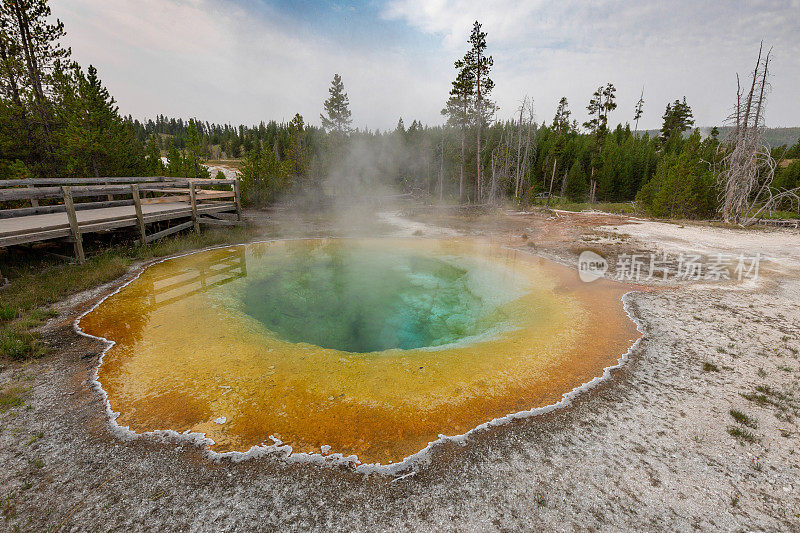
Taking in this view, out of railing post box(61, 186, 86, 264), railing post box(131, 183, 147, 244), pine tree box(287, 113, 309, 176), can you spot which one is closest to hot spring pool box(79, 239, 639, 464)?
railing post box(61, 186, 86, 264)

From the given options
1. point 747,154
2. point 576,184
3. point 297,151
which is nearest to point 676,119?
point 576,184

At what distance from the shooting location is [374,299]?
8359mm

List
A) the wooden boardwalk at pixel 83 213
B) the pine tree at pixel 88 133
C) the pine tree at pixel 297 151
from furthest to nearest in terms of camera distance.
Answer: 1. the pine tree at pixel 297 151
2. the pine tree at pixel 88 133
3. the wooden boardwalk at pixel 83 213

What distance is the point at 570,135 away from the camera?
43844mm

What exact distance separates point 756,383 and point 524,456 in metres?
3.95

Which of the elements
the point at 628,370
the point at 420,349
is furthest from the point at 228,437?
the point at 628,370

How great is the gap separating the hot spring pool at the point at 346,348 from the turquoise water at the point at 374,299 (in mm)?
48

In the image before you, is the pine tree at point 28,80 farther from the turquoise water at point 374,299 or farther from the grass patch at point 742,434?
the grass patch at point 742,434

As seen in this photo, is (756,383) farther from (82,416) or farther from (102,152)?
(102,152)

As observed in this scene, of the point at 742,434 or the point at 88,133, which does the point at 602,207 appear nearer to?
the point at 742,434

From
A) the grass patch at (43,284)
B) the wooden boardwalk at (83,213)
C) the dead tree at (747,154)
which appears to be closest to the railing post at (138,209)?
the wooden boardwalk at (83,213)

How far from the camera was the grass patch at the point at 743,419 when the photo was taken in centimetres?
380

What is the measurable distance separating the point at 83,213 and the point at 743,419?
16.8 meters

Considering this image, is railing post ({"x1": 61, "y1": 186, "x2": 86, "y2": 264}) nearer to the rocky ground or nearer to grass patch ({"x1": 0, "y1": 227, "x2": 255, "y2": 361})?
grass patch ({"x1": 0, "y1": 227, "x2": 255, "y2": 361})
